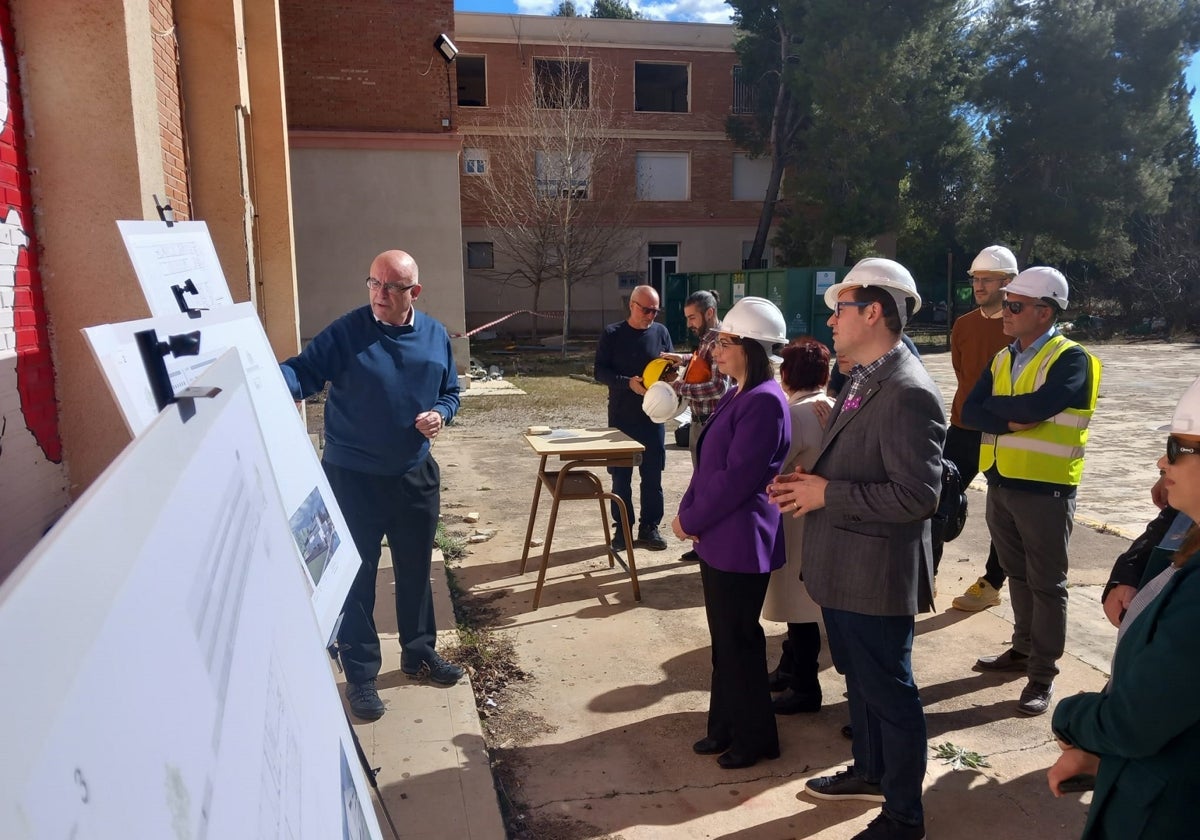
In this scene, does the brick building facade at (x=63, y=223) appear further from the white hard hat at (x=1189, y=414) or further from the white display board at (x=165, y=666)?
the white hard hat at (x=1189, y=414)

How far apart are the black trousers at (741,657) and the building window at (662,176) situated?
29.7 meters

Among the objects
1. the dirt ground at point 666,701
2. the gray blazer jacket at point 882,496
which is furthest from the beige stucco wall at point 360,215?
the gray blazer jacket at point 882,496

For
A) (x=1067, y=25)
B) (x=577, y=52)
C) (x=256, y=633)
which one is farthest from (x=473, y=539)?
(x=1067, y=25)

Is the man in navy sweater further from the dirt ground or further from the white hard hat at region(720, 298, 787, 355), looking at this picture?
the white hard hat at region(720, 298, 787, 355)

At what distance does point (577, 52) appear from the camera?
2995 centimetres

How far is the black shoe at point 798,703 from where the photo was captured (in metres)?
4.09

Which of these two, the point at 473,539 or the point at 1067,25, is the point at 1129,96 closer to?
the point at 1067,25

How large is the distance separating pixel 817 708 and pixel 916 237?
2966 cm

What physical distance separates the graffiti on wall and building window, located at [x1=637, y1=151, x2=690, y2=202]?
29.7 metres

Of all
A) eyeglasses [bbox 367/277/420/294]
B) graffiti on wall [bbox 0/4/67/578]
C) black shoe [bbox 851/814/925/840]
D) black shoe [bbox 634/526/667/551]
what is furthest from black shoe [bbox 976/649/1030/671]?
graffiti on wall [bbox 0/4/67/578]

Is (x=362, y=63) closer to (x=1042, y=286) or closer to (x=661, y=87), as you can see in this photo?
(x=1042, y=286)

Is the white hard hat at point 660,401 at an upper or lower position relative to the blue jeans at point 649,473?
upper

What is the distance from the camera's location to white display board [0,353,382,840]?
1.60 feet

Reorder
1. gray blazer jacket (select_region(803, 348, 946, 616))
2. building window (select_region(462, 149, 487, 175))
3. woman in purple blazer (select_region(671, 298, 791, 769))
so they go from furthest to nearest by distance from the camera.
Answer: building window (select_region(462, 149, 487, 175)) → woman in purple blazer (select_region(671, 298, 791, 769)) → gray blazer jacket (select_region(803, 348, 946, 616))
